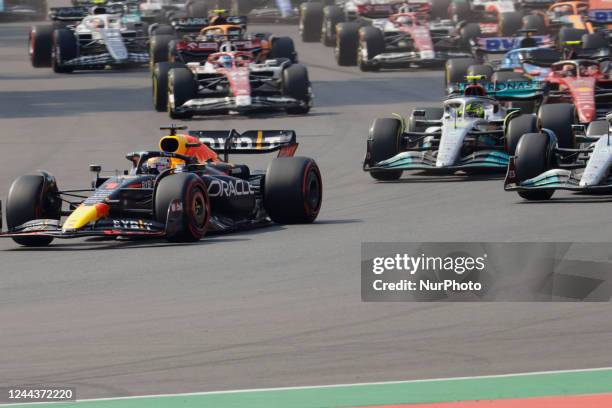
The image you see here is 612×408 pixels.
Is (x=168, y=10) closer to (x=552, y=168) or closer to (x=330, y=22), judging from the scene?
(x=330, y=22)

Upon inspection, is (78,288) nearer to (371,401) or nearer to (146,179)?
(146,179)

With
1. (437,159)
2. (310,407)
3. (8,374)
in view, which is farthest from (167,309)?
(437,159)

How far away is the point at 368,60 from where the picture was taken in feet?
134

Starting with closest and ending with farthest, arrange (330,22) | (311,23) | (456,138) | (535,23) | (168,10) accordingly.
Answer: (456,138) < (535,23) < (330,22) < (311,23) < (168,10)

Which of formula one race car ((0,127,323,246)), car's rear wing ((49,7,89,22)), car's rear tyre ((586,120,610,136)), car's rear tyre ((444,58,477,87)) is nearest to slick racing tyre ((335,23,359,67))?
car's rear wing ((49,7,89,22))

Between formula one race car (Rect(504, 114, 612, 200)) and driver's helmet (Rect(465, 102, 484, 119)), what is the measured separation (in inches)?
94.3

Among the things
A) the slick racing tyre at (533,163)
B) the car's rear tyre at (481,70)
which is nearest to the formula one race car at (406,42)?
the car's rear tyre at (481,70)

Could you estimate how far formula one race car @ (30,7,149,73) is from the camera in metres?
39.6

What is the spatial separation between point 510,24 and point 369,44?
844 cm

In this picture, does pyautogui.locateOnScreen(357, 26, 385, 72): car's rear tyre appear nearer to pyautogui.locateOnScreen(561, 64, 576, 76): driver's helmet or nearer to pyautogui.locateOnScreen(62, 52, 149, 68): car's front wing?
pyautogui.locateOnScreen(62, 52, 149, 68): car's front wing

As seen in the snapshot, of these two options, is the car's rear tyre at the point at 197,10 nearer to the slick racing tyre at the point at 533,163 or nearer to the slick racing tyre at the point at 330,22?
the slick racing tyre at the point at 330,22

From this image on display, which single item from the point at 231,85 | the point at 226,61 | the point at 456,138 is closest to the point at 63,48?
the point at 226,61

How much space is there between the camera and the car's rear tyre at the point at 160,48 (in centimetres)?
3850

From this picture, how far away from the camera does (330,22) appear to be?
49281mm
